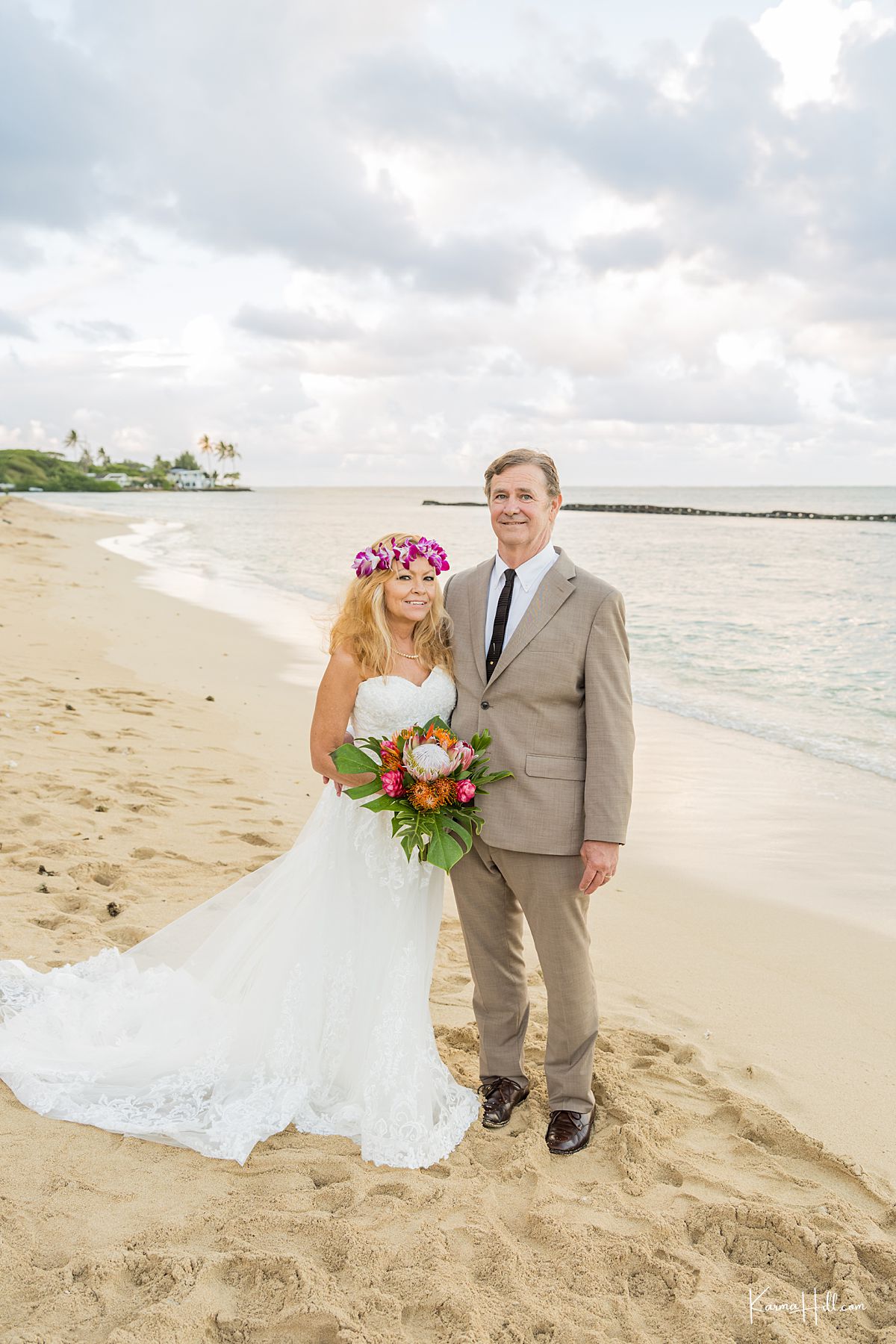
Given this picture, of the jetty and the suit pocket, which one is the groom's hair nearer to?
the suit pocket

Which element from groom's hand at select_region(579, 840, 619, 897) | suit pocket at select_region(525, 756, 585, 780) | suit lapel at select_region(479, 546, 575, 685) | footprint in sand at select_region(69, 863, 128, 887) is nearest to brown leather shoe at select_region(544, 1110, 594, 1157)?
groom's hand at select_region(579, 840, 619, 897)

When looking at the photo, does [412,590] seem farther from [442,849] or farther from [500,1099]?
[500,1099]

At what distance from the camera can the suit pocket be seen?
3.29 m

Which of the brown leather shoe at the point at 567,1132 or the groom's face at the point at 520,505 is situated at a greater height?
the groom's face at the point at 520,505

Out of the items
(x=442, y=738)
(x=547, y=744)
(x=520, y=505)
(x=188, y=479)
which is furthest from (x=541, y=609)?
(x=188, y=479)

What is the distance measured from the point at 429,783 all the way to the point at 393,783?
0.39 feet

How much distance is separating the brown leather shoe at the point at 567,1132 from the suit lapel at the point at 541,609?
1575 millimetres

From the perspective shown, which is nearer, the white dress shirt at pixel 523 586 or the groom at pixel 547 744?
the groom at pixel 547 744

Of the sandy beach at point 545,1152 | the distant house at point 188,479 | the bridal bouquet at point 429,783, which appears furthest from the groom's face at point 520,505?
the distant house at point 188,479

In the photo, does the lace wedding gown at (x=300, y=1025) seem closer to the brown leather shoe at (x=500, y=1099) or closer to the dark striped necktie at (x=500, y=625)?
the brown leather shoe at (x=500, y=1099)

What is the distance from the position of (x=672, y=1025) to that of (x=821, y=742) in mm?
6243

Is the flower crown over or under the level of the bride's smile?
over

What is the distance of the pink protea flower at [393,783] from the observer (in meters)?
3.16

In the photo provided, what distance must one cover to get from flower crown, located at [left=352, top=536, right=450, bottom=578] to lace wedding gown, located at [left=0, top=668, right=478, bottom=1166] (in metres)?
0.41
